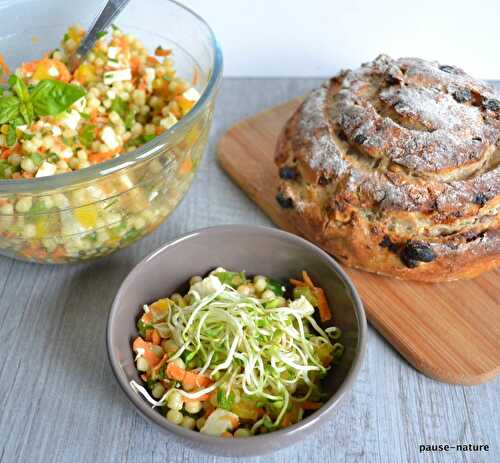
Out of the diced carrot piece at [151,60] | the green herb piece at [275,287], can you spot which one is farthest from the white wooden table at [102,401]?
the diced carrot piece at [151,60]

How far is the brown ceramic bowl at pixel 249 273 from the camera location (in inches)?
49.9

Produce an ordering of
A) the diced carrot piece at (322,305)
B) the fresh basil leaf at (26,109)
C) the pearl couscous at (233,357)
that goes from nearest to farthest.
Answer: the pearl couscous at (233,357) < the diced carrot piece at (322,305) < the fresh basil leaf at (26,109)

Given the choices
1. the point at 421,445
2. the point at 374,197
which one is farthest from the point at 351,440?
the point at 374,197

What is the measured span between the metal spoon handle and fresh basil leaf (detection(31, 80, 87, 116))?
0.27 meters

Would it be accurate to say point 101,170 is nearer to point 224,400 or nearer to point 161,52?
point 224,400

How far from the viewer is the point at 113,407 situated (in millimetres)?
1545

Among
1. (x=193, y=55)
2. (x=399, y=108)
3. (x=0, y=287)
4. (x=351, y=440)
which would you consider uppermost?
(x=399, y=108)

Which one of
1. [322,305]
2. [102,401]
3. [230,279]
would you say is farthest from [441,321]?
[102,401]

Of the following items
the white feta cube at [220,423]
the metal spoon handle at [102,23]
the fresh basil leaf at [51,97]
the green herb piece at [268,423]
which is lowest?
the white feta cube at [220,423]

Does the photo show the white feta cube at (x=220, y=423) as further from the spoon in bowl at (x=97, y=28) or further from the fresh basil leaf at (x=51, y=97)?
the spoon in bowl at (x=97, y=28)

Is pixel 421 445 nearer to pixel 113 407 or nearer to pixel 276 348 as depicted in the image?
pixel 276 348

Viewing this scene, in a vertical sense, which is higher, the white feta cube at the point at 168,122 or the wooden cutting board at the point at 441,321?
the white feta cube at the point at 168,122

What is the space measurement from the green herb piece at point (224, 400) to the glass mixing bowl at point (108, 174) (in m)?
0.56

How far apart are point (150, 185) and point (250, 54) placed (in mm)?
1091
